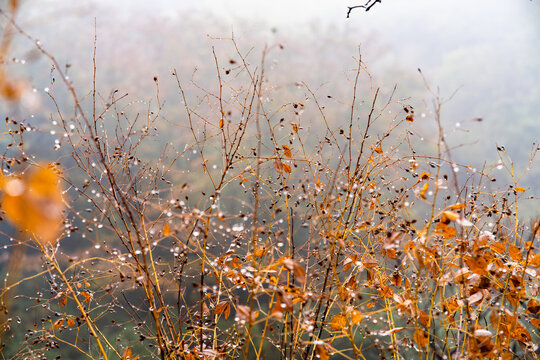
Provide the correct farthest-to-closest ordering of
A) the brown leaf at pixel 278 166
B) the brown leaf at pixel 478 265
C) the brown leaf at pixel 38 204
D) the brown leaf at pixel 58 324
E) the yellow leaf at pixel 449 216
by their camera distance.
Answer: the brown leaf at pixel 58 324
the brown leaf at pixel 278 166
the brown leaf at pixel 478 265
the yellow leaf at pixel 449 216
the brown leaf at pixel 38 204

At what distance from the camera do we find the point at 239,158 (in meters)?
1.23

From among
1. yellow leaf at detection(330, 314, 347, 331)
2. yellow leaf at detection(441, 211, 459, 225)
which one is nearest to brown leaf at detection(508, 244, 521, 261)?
yellow leaf at detection(441, 211, 459, 225)

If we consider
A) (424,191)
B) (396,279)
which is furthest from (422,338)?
(424,191)

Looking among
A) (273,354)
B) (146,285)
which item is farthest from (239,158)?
(273,354)

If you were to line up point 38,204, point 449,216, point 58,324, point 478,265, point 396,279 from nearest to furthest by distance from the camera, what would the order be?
1. point 38,204
2. point 449,216
3. point 478,265
4. point 396,279
5. point 58,324

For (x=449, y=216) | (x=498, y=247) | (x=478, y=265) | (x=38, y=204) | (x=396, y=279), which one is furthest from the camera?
(x=396, y=279)

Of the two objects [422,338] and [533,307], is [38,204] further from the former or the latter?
[533,307]

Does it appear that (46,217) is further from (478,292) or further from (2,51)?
(478,292)

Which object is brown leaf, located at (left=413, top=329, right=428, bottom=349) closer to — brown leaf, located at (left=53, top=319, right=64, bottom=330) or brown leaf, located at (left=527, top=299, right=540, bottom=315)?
brown leaf, located at (left=527, top=299, right=540, bottom=315)

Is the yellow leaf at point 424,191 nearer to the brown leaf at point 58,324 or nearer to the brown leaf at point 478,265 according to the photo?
the brown leaf at point 478,265

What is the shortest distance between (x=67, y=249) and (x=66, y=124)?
12.3ft

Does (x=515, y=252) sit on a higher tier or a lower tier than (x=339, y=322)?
higher

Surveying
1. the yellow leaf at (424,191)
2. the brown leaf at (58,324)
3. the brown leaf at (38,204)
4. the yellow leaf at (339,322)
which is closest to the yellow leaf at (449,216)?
the yellow leaf at (424,191)

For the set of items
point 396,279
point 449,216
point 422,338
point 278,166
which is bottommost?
point 422,338
